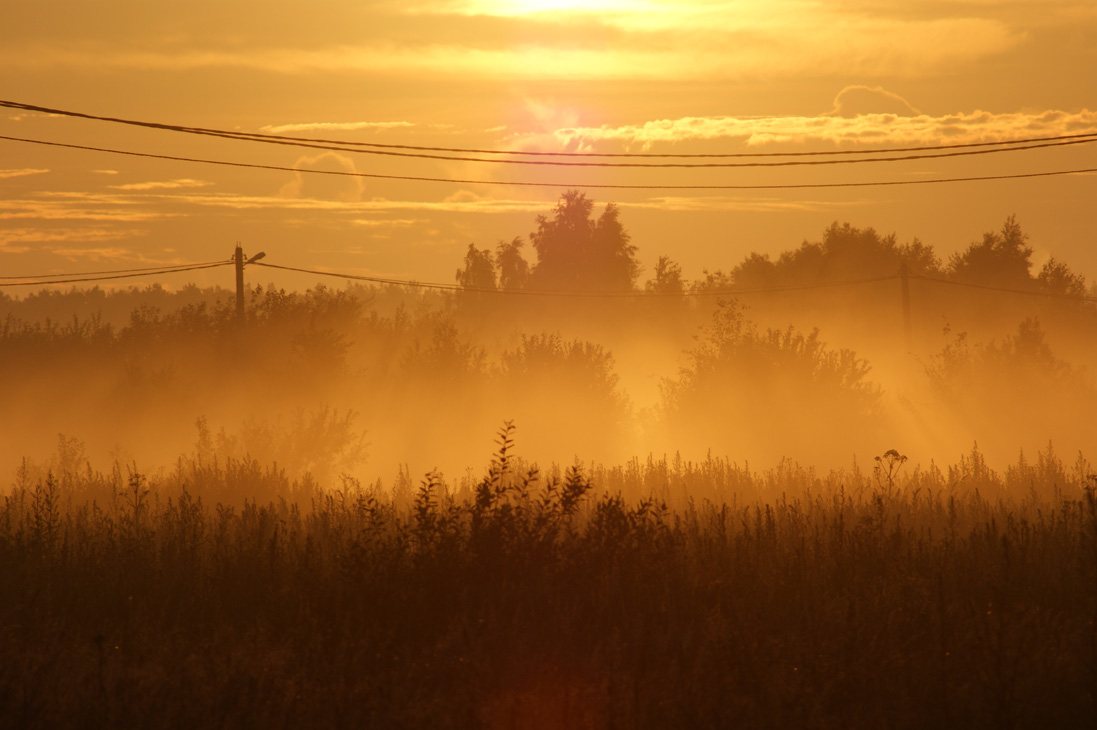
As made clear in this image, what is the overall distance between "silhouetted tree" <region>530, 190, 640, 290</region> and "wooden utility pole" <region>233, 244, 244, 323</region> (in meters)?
48.7

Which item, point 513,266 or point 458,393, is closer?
point 458,393

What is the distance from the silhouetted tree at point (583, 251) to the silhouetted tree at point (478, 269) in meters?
9.10

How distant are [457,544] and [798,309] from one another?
226 ft

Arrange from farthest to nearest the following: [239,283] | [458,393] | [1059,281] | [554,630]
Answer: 1. [1059,281]
2. [458,393]
3. [239,283]
4. [554,630]

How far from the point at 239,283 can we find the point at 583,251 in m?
50.3

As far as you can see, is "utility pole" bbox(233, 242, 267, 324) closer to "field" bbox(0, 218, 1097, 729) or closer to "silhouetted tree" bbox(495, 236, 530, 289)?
"field" bbox(0, 218, 1097, 729)

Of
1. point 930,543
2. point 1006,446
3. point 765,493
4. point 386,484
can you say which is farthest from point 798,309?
point 930,543

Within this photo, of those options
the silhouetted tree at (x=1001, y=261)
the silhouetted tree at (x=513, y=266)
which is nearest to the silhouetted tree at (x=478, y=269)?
the silhouetted tree at (x=513, y=266)

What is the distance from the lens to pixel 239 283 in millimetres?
33406

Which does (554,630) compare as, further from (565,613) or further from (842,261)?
(842,261)

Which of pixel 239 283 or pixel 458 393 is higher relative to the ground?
pixel 239 283

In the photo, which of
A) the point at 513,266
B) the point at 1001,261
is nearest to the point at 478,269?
the point at 513,266

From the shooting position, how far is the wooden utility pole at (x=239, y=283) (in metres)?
32.8

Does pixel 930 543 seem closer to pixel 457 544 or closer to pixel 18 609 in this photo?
pixel 457 544
